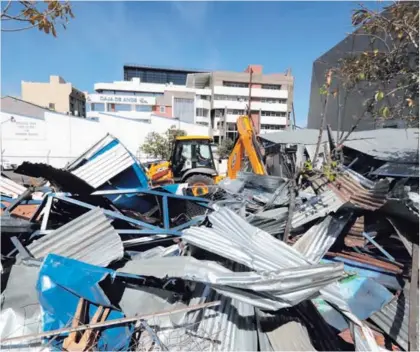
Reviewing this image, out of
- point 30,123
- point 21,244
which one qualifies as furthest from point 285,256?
point 30,123

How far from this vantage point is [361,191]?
3420mm

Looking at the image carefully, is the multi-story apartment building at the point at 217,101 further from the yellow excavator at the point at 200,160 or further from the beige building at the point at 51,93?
the yellow excavator at the point at 200,160

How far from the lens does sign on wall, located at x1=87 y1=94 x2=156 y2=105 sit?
39750 millimetres

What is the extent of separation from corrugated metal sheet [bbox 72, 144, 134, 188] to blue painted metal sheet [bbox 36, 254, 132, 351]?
4.12ft

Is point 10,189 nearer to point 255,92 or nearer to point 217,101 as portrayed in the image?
point 217,101

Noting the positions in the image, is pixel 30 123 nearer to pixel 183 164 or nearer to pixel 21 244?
pixel 183 164

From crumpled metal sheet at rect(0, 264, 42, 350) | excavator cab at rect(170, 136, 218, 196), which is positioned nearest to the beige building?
excavator cab at rect(170, 136, 218, 196)

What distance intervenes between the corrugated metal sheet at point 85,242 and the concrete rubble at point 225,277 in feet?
0.04

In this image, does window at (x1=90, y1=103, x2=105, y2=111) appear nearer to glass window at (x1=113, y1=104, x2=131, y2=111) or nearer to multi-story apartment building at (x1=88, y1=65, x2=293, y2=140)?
multi-story apartment building at (x1=88, y1=65, x2=293, y2=140)

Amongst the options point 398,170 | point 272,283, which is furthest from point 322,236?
point 398,170

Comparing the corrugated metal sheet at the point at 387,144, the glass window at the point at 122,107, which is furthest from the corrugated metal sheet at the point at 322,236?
the glass window at the point at 122,107

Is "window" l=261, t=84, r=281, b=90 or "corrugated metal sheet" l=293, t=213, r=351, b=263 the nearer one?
"corrugated metal sheet" l=293, t=213, r=351, b=263

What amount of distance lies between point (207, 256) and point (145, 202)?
2.00 meters

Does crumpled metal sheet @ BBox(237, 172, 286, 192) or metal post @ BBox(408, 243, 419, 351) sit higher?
crumpled metal sheet @ BBox(237, 172, 286, 192)
